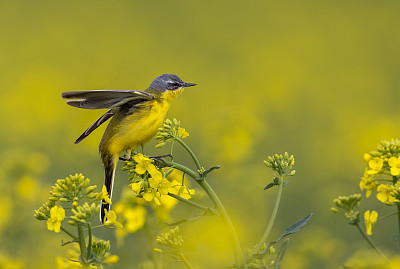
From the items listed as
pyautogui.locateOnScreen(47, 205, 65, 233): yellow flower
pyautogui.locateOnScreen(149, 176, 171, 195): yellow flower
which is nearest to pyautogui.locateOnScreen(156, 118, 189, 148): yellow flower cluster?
pyautogui.locateOnScreen(149, 176, 171, 195): yellow flower

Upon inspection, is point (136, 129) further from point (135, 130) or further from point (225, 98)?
point (225, 98)

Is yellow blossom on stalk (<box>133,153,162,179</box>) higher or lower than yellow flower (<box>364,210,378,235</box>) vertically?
higher

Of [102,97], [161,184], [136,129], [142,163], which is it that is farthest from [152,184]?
[136,129]

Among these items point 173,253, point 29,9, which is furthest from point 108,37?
point 173,253

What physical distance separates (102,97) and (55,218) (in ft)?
2.81

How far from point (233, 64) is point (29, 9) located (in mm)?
9380

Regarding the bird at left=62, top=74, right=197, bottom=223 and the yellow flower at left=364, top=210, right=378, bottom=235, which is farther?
the bird at left=62, top=74, right=197, bottom=223

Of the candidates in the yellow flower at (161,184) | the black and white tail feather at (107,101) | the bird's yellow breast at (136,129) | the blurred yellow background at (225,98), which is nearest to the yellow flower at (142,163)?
the yellow flower at (161,184)

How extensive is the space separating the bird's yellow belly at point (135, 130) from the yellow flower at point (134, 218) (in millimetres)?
440

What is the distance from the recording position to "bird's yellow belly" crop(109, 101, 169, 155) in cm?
395

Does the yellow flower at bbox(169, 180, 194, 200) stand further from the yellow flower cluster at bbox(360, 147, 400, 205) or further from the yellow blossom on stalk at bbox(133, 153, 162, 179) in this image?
the yellow flower cluster at bbox(360, 147, 400, 205)

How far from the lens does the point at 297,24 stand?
2120 cm

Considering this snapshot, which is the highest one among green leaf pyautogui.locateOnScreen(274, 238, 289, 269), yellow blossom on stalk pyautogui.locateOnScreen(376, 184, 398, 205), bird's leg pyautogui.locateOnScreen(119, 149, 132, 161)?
bird's leg pyautogui.locateOnScreen(119, 149, 132, 161)

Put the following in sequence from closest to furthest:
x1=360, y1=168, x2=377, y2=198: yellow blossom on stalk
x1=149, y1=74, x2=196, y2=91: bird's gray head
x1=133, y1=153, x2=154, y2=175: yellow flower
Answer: x1=133, y1=153, x2=154, y2=175: yellow flower < x1=360, y1=168, x2=377, y2=198: yellow blossom on stalk < x1=149, y1=74, x2=196, y2=91: bird's gray head
